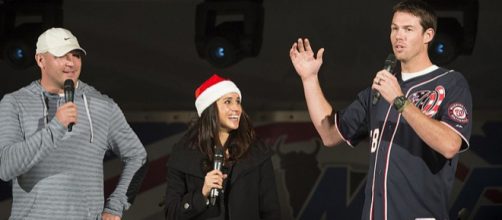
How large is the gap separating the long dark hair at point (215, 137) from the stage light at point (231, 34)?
2.51 meters

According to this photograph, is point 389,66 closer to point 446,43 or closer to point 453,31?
point 446,43

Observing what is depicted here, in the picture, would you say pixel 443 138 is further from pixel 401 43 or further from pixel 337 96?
pixel 337 96

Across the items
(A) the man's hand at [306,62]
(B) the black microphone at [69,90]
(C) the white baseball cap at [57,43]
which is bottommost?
(B) the black microphone at [69,90]

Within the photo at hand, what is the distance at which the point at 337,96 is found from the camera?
6.76 metres

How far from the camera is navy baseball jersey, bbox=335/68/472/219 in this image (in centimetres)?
312

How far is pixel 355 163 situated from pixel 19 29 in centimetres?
272

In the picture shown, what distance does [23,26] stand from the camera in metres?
6.66

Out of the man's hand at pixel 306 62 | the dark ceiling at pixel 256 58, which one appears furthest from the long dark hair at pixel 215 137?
the dark ceiling at pixel 256 58

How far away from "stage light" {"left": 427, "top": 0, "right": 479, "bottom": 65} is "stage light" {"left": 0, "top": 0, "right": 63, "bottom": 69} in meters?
2.78

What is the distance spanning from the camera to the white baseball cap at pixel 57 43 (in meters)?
3.76

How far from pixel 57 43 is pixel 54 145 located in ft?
1.75

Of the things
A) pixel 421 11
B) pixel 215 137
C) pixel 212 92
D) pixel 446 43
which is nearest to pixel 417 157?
pixel 421 11

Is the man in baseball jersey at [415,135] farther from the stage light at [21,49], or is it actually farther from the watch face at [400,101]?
the stage light at [21,49]

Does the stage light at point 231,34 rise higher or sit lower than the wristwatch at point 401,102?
lower
